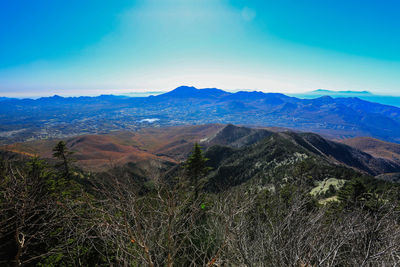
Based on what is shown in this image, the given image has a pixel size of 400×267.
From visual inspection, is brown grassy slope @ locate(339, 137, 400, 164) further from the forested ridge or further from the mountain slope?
the forested ridge

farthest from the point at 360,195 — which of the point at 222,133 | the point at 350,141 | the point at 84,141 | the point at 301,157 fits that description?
the point at 350,141

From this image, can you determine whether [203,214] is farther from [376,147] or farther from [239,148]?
[376,147]

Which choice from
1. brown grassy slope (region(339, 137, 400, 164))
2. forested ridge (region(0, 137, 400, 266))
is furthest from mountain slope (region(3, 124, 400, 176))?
brown grassy slope (region(339, 137, 400, 164))

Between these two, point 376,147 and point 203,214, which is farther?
point 376,147

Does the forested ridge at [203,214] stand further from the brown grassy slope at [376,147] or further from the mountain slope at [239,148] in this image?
the brown grassy slope at [376,147]

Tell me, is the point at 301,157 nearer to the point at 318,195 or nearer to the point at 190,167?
the point at 318,195

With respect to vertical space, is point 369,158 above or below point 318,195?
below

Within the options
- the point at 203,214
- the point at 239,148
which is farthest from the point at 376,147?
the point at 203,214

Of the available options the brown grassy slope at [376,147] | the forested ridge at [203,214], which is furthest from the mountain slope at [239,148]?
the brown grassy slope at [376,147]
